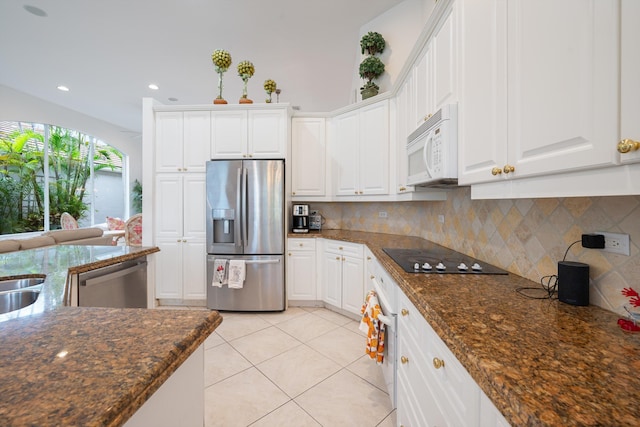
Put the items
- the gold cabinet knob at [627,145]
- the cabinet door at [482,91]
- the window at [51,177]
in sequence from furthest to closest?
the window at [51,177], the cabinet door at [482,91], the gold cabinet knob at [627,145]

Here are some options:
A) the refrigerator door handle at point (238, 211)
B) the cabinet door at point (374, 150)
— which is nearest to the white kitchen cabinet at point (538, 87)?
the cabinet door at point (374, 150)

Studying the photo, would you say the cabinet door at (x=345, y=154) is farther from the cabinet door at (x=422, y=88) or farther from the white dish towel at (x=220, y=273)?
the white dish towel at (x=220, y=273)

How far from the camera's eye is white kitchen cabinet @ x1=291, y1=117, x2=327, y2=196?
3.22 meters

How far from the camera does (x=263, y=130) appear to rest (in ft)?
10.1

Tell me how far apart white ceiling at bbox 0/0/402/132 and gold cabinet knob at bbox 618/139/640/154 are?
3.03 m

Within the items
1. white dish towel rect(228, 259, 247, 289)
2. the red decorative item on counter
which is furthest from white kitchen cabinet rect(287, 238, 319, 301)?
the red decorative item on counter

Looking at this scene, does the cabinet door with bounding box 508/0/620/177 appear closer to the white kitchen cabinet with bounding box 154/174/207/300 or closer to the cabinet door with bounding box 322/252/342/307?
the cabinet door with bounding box 322/252/342/307

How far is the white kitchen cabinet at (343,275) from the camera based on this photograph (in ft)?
8.68

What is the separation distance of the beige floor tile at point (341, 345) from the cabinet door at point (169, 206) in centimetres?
210

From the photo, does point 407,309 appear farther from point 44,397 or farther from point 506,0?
point 506,0

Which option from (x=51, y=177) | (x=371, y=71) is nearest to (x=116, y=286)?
(x=371, y=71)

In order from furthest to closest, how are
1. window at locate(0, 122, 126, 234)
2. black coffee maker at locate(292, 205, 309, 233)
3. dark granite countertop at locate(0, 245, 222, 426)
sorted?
window at locate(0, 122, 126, 234), black coffee maker at locate(292, 205, 309, 233), dark granite countertop at locate(0, 245, 222, 426)

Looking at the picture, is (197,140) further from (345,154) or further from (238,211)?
(345,154)

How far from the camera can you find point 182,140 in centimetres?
311
